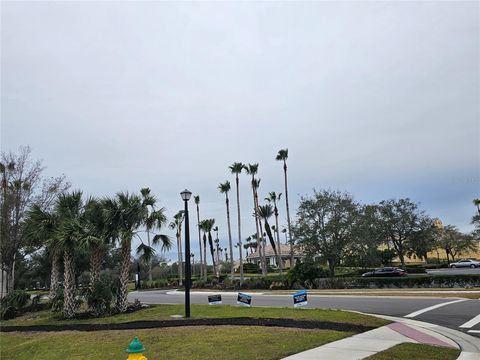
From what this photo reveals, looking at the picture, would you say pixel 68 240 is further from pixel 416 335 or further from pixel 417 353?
pixel 417 353

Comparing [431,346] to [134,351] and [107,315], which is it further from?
[107,315]

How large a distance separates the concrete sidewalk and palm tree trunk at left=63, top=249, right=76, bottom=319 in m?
13.7

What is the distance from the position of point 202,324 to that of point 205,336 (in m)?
2.40

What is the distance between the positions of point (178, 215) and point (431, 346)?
59.3 metres

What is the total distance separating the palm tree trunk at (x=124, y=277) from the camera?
19.5 meters

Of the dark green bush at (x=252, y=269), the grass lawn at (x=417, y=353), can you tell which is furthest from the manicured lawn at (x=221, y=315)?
the dark green bush at (x=252, y=269)

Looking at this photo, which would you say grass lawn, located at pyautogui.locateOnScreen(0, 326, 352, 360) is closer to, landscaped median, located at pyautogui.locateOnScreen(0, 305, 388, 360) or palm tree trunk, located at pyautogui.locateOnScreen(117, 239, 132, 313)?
landscaped median, located at pyautogui.locateOnScreen(0, 305, 388, 360)

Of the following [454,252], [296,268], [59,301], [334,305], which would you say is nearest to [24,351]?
[59,301]

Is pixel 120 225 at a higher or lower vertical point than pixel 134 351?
higher

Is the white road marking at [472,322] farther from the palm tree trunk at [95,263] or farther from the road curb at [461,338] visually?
the palm tree trunk at [95,263]

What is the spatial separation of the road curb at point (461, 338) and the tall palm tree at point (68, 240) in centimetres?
1392

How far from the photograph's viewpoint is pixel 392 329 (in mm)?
11852

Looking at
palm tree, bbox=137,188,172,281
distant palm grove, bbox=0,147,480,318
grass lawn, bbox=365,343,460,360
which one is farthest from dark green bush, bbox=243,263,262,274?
grass lawn, bbox=365,343,460,360

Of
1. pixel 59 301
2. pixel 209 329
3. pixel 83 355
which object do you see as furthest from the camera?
pixel 59 301
